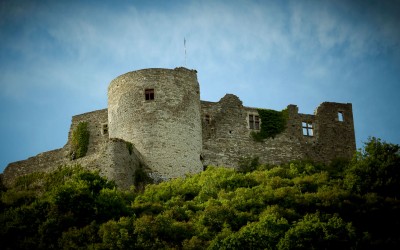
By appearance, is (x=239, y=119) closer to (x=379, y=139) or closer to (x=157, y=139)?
(x=157, y=139)

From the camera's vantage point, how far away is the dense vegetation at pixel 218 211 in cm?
3512

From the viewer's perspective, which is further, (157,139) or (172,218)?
(157,139)

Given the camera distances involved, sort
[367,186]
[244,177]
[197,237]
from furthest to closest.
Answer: [244,177] < [367,186] < [197,237]

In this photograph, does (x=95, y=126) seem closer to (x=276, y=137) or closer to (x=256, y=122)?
(x=256, y=122)

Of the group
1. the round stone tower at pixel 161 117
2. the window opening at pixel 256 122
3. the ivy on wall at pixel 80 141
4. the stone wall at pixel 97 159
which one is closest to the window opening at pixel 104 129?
the stone wall at pixel 97 159

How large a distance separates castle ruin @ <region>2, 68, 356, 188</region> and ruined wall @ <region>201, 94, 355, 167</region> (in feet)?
0.19

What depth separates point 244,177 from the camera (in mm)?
43938

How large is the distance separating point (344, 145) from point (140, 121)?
14.0m

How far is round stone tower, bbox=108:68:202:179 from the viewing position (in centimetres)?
4597

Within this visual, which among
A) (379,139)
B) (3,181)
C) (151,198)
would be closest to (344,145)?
(379,139)

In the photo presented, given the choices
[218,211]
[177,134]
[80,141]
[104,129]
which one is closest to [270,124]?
[177,134]

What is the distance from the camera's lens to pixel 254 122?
51.8 metres

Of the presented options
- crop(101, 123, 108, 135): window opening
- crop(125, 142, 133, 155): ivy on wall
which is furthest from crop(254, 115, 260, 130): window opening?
crop(125, 142, 133, 155): ivy on wall

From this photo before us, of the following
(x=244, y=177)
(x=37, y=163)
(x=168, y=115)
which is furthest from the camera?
(x=37, y=163)
